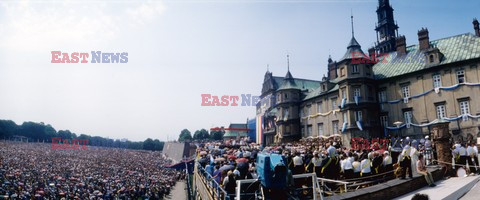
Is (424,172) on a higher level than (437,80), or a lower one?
lower

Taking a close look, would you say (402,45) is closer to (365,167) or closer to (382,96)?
(382,96)

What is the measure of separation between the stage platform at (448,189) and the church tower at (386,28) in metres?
43.7

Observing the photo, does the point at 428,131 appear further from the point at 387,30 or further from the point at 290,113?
the point at 387,30

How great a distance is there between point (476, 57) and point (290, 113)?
2548cm

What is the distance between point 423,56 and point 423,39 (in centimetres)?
235

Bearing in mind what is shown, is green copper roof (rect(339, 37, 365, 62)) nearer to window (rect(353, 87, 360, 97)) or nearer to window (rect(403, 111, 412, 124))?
window (rect(353, 87, 360, 97))

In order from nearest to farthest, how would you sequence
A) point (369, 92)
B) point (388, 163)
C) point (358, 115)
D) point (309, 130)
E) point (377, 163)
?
point (377, 163) → point (388, 163) → point (358, 115) → point (369, 92) → point (309, 130)

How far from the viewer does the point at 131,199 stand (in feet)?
97.1

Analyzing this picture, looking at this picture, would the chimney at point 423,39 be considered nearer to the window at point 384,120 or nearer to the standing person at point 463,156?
the window at point 384,120

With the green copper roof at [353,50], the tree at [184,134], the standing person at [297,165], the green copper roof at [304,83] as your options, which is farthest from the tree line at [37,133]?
the standing person at [297,165]

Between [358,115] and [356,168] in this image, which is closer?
[356,168]

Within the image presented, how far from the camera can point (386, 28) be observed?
51.5 meters

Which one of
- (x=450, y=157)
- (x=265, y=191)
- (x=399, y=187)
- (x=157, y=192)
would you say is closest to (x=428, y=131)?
(x=450, y=157)

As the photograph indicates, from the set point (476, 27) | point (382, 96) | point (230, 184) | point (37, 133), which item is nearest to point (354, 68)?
point (382, 96)
